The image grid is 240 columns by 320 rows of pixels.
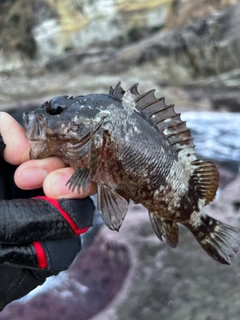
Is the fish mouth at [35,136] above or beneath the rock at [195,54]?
beneath

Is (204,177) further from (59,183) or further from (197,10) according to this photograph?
(197,10)

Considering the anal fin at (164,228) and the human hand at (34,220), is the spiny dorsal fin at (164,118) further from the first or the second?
the human hand at (34,220)

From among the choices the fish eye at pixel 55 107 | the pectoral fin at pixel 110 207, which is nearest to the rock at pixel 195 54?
the fish eye at pixel 55 107

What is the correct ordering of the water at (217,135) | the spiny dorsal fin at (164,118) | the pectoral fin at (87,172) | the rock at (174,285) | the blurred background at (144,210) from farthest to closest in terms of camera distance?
the water at (217,135) < the blurred background at (144,210) < the rock at (174,285) < the spiny dorsal fin at (164,118) < the pectoral fin at (87,172)

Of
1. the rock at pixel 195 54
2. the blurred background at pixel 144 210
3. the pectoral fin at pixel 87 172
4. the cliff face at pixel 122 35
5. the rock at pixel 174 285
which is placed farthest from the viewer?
the cliff face at pixel 122 35

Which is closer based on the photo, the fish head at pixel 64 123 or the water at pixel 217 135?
the fish head at pixel 64 123

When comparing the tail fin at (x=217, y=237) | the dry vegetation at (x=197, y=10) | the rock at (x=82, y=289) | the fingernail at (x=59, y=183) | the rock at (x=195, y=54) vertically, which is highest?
the dry vegetation at (x=197, y=10)

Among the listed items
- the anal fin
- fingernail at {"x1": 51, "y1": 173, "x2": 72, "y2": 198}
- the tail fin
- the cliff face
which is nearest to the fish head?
fingernail at {"x1": 51, "y1": 173, "x2": 72, "y2": 198}
